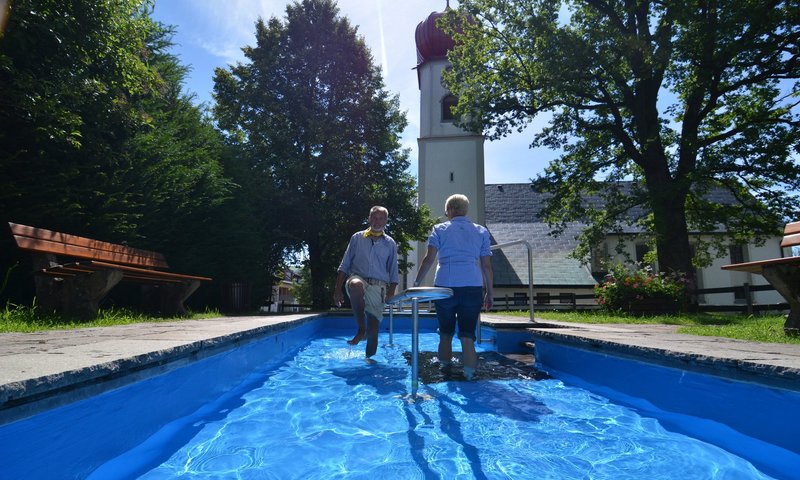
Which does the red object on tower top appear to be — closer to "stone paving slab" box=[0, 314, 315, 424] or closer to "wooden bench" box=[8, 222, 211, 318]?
"wooden bench" box=[8, 222, 211, 318]

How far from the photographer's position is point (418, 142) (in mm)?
25656

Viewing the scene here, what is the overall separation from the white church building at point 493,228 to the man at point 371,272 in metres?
17.7

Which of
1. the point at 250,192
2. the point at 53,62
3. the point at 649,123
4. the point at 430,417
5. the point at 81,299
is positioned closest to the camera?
the point at 430,417

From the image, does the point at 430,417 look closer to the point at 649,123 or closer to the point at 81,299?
the point at 81,299

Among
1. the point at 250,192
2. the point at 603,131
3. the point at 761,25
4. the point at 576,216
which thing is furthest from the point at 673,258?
the point at 250,192

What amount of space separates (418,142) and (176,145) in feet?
58.0

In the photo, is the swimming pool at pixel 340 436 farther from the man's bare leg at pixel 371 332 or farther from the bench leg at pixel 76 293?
the bench leg at pixel 76 293

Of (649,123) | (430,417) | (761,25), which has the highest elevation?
(761,25)

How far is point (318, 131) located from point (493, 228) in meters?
14.6

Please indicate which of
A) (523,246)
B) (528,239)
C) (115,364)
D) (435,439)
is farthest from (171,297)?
(528,239)

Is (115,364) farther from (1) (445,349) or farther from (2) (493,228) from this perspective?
(2) (493,228)

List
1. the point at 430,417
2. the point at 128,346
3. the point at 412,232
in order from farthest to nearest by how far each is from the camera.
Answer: the point at 412,232
the point at 430,417
the point at 128,346

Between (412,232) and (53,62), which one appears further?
(412,232)

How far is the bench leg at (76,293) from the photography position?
5.48 m
